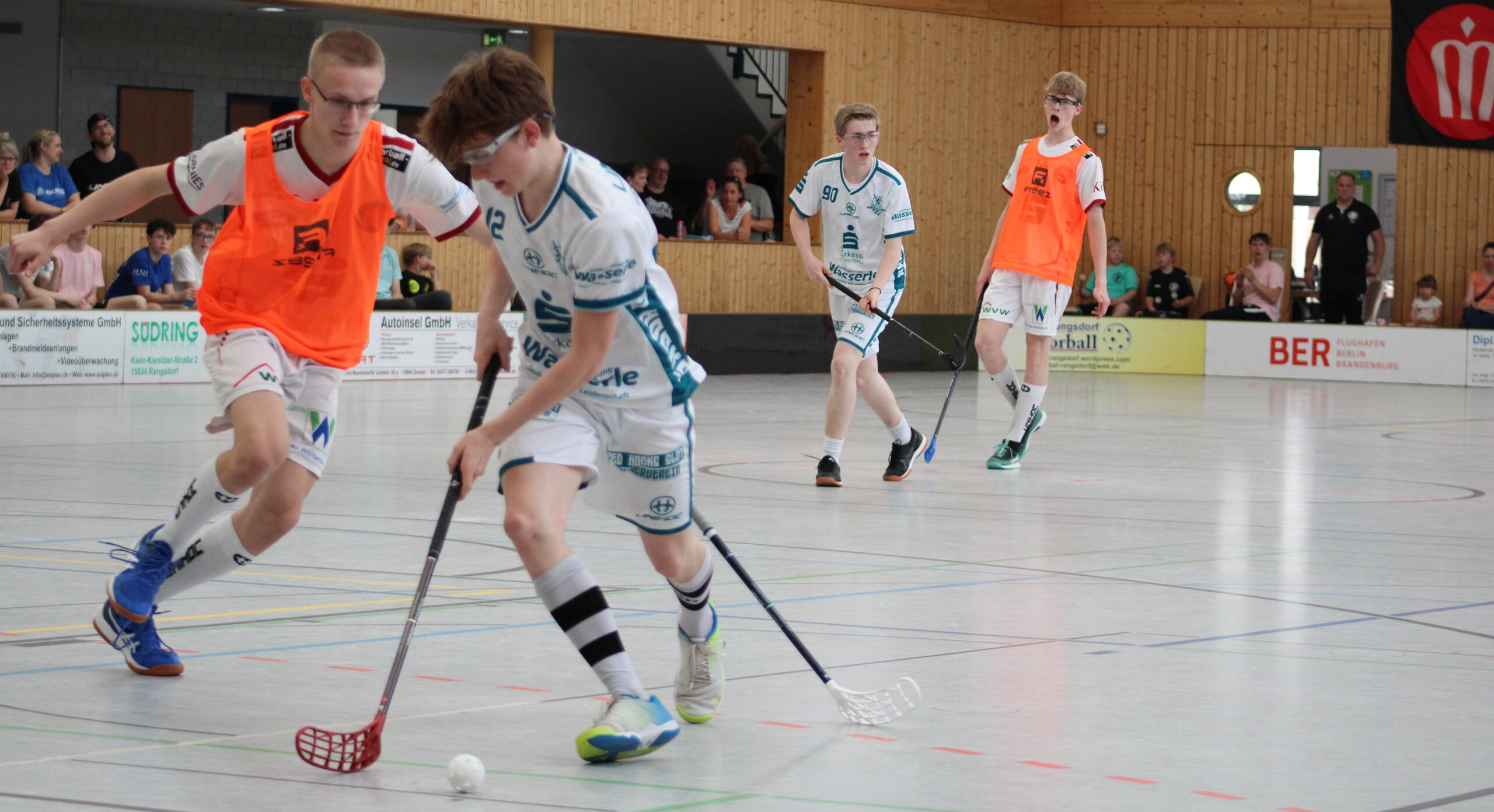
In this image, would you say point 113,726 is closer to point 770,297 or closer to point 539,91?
point 539,91

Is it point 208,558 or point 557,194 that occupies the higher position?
point 557,194

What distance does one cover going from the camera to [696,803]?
10.9 ft

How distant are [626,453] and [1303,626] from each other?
7.74 ft

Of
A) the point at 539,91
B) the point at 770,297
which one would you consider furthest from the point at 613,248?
the point at 770,297

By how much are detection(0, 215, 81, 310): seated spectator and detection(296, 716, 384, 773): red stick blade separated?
38.6 ft

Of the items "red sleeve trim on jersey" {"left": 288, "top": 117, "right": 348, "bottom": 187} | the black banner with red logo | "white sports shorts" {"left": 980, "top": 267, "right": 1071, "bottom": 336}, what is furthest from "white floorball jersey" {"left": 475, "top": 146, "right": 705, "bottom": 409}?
the black banner with red logo

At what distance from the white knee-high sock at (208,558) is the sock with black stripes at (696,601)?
1.08 metres

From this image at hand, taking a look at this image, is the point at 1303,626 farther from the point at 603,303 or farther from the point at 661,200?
the point at 661,200

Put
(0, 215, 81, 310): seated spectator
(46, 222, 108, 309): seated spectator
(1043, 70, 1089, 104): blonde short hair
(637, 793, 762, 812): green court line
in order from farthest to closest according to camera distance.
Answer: (46, 222, 108, 309): seated spectator < (0, 215, 81, 310): seated spectator < (1043, 70, 1089, 104): blonde short hair < (637, 793, 762, 812): green court line

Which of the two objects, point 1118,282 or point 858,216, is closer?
point 858,216

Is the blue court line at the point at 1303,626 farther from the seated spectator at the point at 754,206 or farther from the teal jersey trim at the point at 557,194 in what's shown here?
the seated spectator at the point at 754,206

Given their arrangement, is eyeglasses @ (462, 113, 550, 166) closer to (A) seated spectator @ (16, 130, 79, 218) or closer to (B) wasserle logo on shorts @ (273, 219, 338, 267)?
(B) wasserle logo on shorts @ (273, 219, 338, 267)

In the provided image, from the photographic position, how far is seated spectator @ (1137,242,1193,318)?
21484 millimetres

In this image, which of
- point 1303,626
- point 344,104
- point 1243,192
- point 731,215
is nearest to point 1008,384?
point 1303,626
